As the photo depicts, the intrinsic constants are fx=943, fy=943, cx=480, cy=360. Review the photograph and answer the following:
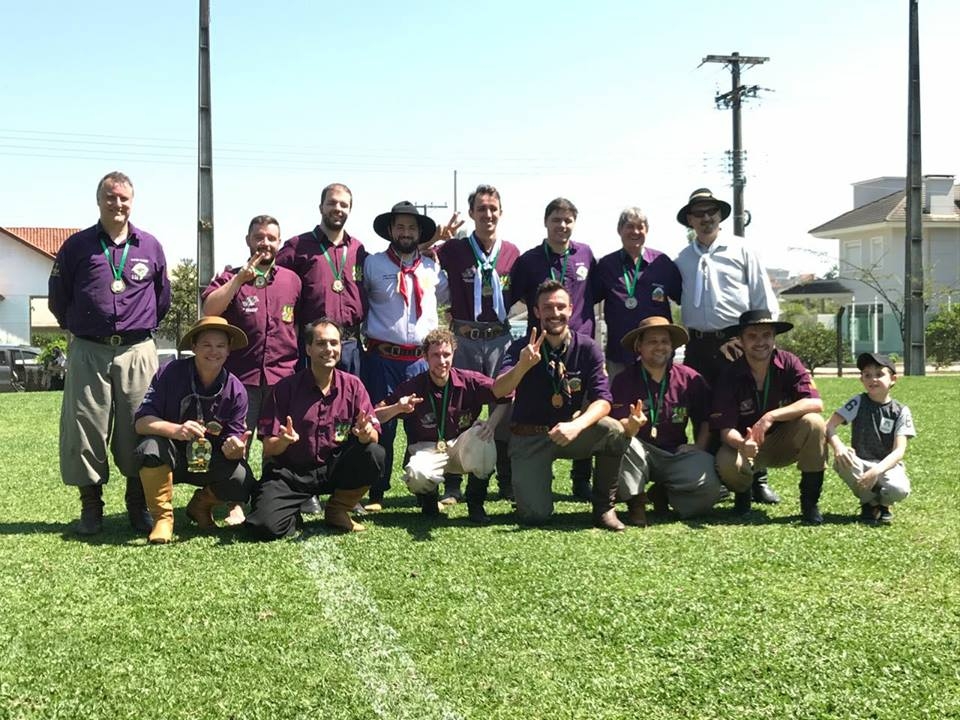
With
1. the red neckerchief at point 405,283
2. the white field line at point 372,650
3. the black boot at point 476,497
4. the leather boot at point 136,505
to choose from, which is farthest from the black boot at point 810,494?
the leather boot at point 136,505

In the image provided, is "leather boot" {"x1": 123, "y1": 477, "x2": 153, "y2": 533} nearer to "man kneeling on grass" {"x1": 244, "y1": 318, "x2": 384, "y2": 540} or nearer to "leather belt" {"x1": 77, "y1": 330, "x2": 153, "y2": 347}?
"man kneeling on grass" {"x1": 244, "y1": 318, "x2": 384, "y2": 540}

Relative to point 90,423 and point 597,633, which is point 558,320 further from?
point 90,423

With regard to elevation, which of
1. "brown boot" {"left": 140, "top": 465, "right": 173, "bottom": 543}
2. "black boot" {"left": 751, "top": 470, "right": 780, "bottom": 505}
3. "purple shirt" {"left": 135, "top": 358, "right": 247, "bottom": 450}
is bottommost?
"black boot" {"left": 751, "top": 470, "right": 780, "bottom": 505}

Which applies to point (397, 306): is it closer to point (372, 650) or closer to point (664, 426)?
point (664, 426)

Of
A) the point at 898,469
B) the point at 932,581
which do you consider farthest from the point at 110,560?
the point at 898,469

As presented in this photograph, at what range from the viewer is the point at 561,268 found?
6.94 metres

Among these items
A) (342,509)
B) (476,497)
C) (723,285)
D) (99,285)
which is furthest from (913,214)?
(99,285)

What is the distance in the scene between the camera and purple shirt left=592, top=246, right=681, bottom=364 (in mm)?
6922

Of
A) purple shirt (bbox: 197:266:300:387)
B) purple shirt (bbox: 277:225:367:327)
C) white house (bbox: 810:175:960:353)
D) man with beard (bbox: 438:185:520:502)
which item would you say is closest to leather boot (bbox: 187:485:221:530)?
purple shirt (bbox: 197:266:300:387)

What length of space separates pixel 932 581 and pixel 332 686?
9.61 feet

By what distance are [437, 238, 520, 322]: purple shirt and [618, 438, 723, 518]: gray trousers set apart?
1518 millimetres

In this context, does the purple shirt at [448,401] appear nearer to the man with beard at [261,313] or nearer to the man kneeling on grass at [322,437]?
the man kneeling on grass at [322,437]

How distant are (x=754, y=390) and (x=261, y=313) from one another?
11.0 ft

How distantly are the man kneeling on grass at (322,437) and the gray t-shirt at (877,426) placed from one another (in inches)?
120
